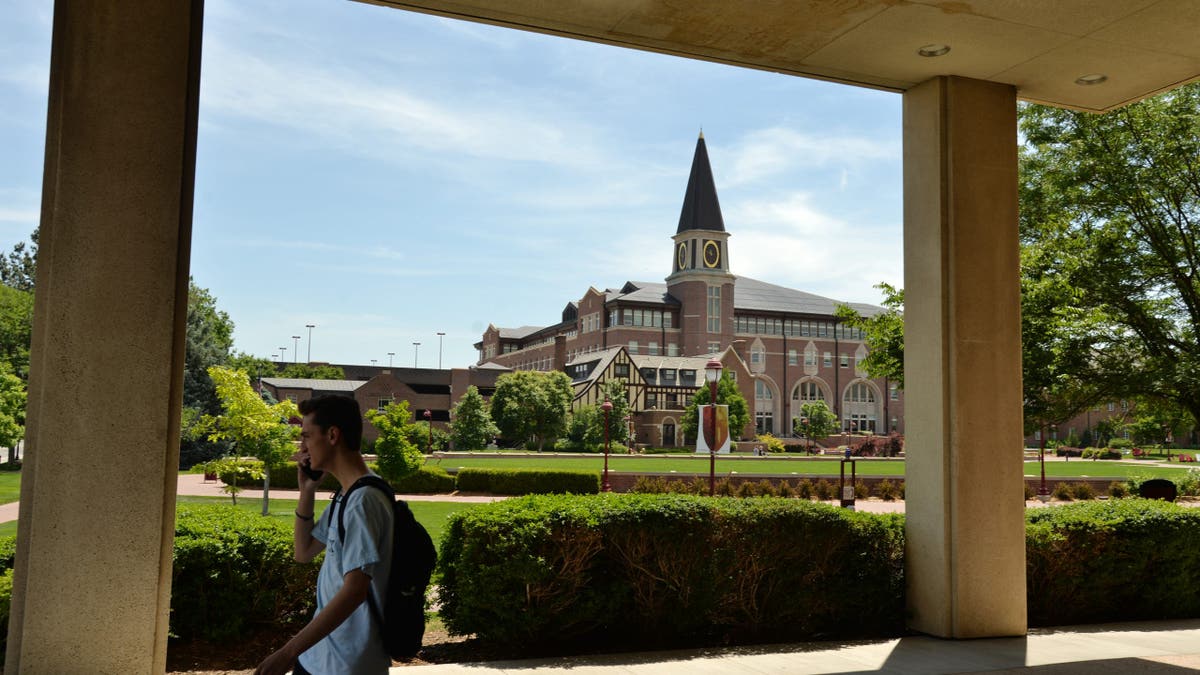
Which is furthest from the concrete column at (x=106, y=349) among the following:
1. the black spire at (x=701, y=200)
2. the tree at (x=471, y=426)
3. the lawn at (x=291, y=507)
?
the black spire at (x=701, y=200)

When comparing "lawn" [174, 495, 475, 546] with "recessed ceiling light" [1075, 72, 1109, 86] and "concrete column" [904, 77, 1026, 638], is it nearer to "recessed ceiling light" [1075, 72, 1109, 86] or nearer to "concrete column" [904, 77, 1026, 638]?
"concrete column" [904, 77, 1026, 638]

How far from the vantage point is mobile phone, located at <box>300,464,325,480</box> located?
9.71 feet

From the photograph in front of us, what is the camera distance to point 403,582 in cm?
268

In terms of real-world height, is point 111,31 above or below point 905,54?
below

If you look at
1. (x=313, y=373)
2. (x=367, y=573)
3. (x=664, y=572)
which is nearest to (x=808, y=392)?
(x=313, y=373)

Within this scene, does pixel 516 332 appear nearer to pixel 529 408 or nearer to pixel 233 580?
pixel 529 408

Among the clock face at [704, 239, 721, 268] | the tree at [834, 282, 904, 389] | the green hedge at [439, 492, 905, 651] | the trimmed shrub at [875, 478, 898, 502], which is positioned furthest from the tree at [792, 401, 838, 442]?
the green hedge at [439, 492, 905, 651]

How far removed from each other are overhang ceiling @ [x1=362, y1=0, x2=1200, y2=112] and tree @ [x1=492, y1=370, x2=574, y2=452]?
5900cm

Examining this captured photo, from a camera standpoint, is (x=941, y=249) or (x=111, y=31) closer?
(x=111, y=31)

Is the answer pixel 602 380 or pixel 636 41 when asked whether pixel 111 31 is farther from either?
pixel 602 380

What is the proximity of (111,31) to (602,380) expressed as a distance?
236 feet

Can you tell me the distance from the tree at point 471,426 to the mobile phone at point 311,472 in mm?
60567

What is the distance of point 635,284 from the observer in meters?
102

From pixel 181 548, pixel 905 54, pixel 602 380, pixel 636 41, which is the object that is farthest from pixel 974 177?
pixel 602 380
